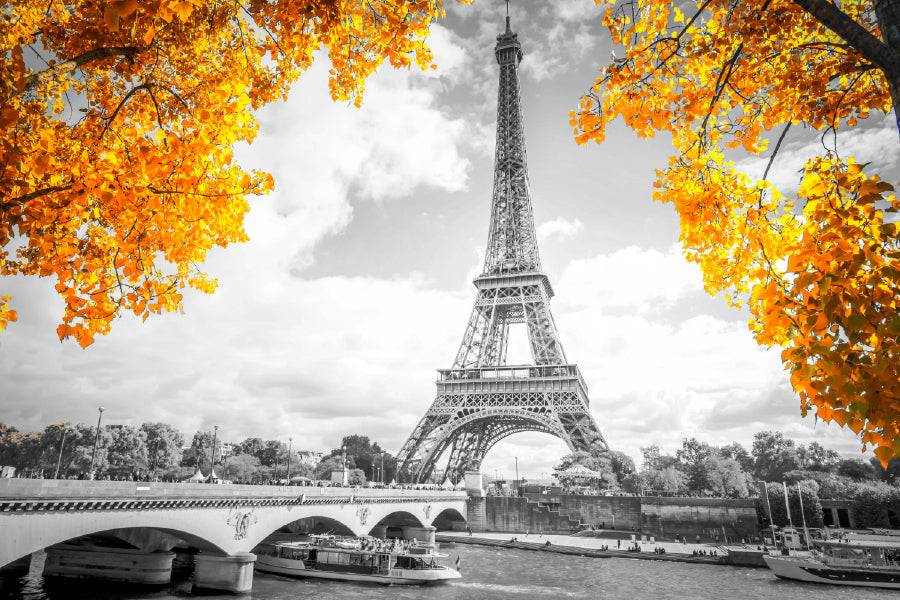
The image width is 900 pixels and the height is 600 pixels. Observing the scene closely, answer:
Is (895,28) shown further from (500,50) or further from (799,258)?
(500,50)

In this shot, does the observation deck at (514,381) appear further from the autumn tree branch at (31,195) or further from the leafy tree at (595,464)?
the autumn tree branch at (31,195)

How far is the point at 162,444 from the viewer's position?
74.9 m

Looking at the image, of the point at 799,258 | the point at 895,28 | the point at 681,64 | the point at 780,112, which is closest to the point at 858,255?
the point at 799,258

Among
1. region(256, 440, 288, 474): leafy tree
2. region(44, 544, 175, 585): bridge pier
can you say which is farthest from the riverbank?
region(256, 440, 288, 474): leafy tree

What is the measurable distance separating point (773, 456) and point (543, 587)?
67821mm

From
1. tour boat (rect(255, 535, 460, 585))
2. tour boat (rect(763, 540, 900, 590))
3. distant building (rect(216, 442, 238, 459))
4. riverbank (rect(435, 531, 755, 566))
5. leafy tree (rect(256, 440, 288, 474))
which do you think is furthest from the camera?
distant building (rect(216, 442, 238, 459))

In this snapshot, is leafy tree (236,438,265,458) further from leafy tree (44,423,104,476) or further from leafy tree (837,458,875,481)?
leafy tree (837,458,875,481)

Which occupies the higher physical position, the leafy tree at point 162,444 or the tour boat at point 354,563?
the leafy tree at point 162,444

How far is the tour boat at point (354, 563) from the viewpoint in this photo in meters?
29.6

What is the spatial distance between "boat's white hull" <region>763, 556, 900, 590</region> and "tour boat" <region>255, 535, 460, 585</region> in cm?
1952

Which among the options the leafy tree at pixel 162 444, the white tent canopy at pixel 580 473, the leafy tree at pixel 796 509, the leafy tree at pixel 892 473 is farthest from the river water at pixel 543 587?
the leafy tree at pixel 162 444

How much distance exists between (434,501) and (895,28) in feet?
149

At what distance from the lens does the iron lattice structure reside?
169ft

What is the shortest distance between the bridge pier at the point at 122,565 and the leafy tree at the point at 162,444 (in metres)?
50.7
